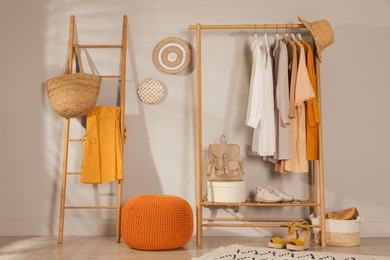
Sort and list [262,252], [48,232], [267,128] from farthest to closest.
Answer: [48,232] < [267,128] < [262,252]

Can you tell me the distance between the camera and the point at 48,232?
4.04 metres

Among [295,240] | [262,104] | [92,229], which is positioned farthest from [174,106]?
[295,240]

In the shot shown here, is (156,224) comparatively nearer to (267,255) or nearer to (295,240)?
(267,255)

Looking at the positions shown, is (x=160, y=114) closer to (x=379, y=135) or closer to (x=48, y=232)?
(x=48, y=232)

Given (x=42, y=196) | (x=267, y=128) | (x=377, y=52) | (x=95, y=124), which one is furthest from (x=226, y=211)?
(x=377, y=52)

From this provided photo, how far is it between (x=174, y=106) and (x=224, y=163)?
0.75 metres

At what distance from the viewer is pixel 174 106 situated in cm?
415

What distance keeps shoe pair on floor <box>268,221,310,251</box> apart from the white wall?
21.0 inches

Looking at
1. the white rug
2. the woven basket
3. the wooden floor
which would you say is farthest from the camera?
the woven basket

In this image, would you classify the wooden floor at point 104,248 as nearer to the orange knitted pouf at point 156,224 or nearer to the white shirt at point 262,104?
the orange knitted pouf at point 156,224

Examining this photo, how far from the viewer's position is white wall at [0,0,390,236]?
407cm

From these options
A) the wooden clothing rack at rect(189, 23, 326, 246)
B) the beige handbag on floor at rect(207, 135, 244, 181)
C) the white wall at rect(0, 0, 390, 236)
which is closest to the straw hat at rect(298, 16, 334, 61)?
the wooden clothing rack at rect(189, 23, 326, 246)

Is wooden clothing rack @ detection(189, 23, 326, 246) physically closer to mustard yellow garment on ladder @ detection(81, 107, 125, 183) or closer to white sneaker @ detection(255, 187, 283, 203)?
white sneaker @ detection(255, 187, 283, 203)

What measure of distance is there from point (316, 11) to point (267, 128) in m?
1.23
